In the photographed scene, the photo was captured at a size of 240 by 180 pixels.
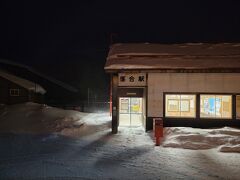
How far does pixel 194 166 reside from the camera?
10.8 meters

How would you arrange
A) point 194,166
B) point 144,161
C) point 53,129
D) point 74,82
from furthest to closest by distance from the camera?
point 74,82, point 53,129, point 144,161, point 194,166

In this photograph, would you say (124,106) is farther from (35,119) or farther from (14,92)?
(14,92)

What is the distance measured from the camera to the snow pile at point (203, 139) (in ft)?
46.1

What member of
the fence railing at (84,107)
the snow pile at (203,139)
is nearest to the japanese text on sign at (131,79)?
the snow pile at (203,139)

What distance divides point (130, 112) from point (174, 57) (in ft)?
16.1

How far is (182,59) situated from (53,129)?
9832mm

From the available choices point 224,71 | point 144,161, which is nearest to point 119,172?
point 144,161

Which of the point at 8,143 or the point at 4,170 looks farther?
the point at 8,143

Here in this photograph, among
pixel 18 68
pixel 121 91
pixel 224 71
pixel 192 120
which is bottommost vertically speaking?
pixel 192 120

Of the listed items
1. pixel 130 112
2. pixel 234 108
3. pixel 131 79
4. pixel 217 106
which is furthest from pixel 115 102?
pixel 234 108

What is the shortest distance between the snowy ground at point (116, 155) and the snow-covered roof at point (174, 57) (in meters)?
4.14

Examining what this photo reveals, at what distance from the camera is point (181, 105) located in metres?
18.2

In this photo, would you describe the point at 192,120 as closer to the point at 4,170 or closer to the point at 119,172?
the point at 119,172

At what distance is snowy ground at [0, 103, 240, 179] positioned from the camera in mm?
9656
